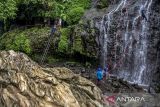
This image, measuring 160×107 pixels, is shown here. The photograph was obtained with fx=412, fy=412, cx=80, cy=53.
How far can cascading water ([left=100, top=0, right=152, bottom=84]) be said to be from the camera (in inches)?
1111

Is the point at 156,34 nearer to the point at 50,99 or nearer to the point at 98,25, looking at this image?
the point at 98,25

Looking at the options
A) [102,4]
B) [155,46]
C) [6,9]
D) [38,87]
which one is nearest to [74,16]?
[102,4]

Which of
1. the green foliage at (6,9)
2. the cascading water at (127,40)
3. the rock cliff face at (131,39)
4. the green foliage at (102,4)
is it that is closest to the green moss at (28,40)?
the green foliage at (6,9)

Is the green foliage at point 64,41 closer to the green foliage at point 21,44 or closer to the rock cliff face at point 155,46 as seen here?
the green foliage at point 21,44

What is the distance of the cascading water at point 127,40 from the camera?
2822 cm

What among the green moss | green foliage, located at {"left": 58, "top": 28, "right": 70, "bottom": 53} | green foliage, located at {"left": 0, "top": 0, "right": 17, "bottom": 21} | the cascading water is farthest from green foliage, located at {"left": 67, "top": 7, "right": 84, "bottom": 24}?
green foliage, located at {"left": 0, "top": 0, "right": 17, "bottom": 21}

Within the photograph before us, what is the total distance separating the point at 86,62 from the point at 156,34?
5598mm

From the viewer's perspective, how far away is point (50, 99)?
18.4 metres

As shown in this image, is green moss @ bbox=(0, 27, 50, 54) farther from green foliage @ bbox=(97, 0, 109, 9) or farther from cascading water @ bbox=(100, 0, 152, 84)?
cascading water @ bbox=(100, 0, 152, 84)

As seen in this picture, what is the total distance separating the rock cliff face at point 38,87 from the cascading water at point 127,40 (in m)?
8.28

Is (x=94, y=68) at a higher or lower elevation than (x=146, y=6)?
lower

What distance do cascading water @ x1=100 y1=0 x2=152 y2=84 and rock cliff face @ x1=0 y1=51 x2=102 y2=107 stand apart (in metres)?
8.28

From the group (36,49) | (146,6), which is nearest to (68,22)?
(36,49)

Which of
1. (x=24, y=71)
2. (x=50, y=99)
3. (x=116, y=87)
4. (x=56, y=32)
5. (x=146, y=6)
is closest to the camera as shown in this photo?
(x=50, y=99)
